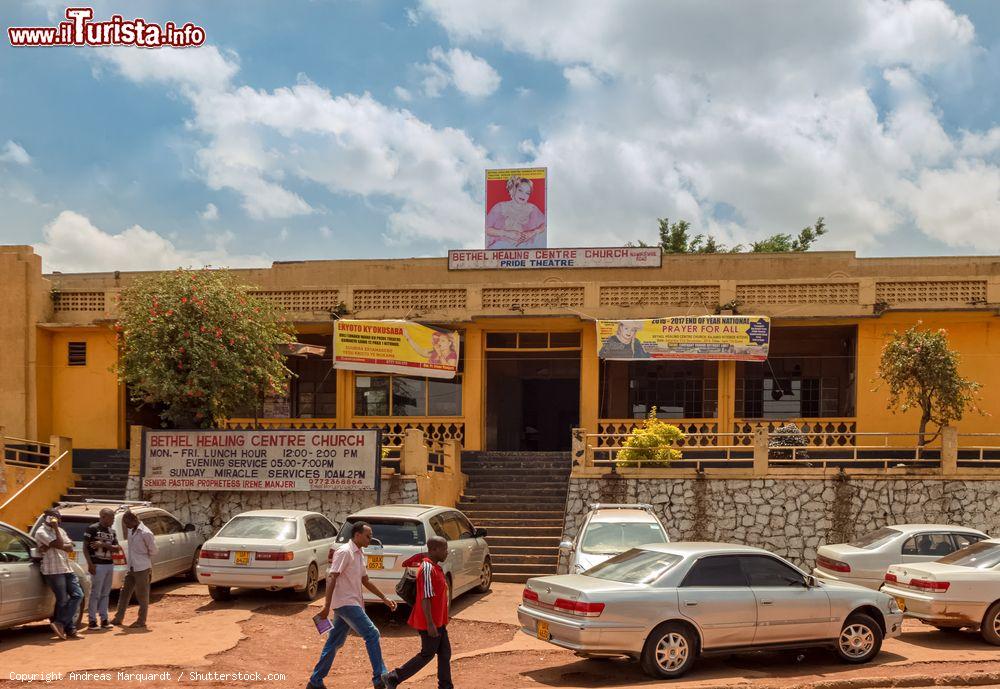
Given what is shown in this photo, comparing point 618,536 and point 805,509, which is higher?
point 618,536

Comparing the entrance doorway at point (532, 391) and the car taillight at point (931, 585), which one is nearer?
the car taillight at point (931, 585)

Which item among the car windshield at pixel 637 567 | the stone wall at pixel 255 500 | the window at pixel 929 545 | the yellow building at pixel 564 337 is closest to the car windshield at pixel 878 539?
the window at pixel 929 545

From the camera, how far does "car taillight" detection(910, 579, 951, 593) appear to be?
1085 cm

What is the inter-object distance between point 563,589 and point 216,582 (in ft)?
21.1

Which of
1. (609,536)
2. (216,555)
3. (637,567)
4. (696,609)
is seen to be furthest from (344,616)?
(609,536)

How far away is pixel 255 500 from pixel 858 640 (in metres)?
11.9

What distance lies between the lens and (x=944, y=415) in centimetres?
1973

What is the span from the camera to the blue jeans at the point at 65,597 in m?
11.3

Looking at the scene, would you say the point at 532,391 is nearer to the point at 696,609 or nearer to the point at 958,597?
the point at 958,597

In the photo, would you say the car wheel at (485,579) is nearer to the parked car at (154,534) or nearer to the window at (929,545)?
the parked car at (154,534)

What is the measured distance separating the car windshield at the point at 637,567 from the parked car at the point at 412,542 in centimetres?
310

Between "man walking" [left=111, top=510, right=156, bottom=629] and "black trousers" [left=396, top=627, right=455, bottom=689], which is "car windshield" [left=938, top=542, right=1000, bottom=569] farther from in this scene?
"man walking" [left=111, top=510, right=156, bottom=629]

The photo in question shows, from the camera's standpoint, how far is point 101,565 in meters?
12.1

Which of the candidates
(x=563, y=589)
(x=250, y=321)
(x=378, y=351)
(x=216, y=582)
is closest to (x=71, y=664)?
(x=216, y=582)
